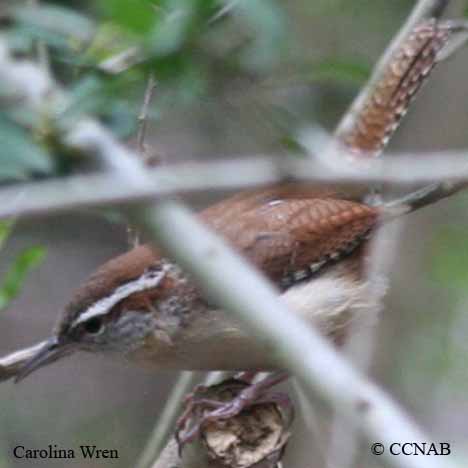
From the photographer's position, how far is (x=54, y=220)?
15.1 ft

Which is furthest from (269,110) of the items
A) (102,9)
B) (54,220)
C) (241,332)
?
(54,220)

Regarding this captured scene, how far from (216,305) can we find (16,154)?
2.56ft

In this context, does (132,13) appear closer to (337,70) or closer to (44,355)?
(337,70)

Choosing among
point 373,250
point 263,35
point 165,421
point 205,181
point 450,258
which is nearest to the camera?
point 205,181

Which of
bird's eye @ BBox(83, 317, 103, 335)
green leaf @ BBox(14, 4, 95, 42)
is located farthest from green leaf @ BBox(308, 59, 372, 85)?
bird's eye @ BBox(83, 317, 103, 335)

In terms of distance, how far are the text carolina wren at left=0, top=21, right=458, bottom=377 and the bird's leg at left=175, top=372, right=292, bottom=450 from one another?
68mm

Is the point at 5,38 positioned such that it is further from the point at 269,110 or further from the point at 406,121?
the point at 406,121

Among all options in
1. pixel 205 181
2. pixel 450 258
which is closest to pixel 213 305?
pixel 450 258

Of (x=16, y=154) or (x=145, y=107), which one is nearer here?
(x=16, y=154)

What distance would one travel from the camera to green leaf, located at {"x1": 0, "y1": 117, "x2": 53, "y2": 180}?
227cm

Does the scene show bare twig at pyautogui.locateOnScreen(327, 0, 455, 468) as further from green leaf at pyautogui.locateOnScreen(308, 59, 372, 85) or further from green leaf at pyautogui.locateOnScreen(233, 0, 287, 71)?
green leaf at pyautogui.locateOnScreen(233, 0, 287, 71)

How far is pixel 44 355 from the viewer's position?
290cm

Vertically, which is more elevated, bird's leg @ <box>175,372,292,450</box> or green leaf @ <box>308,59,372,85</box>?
green leaf @ <box>308,59,372,85</box>

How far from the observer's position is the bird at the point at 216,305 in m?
2.86
